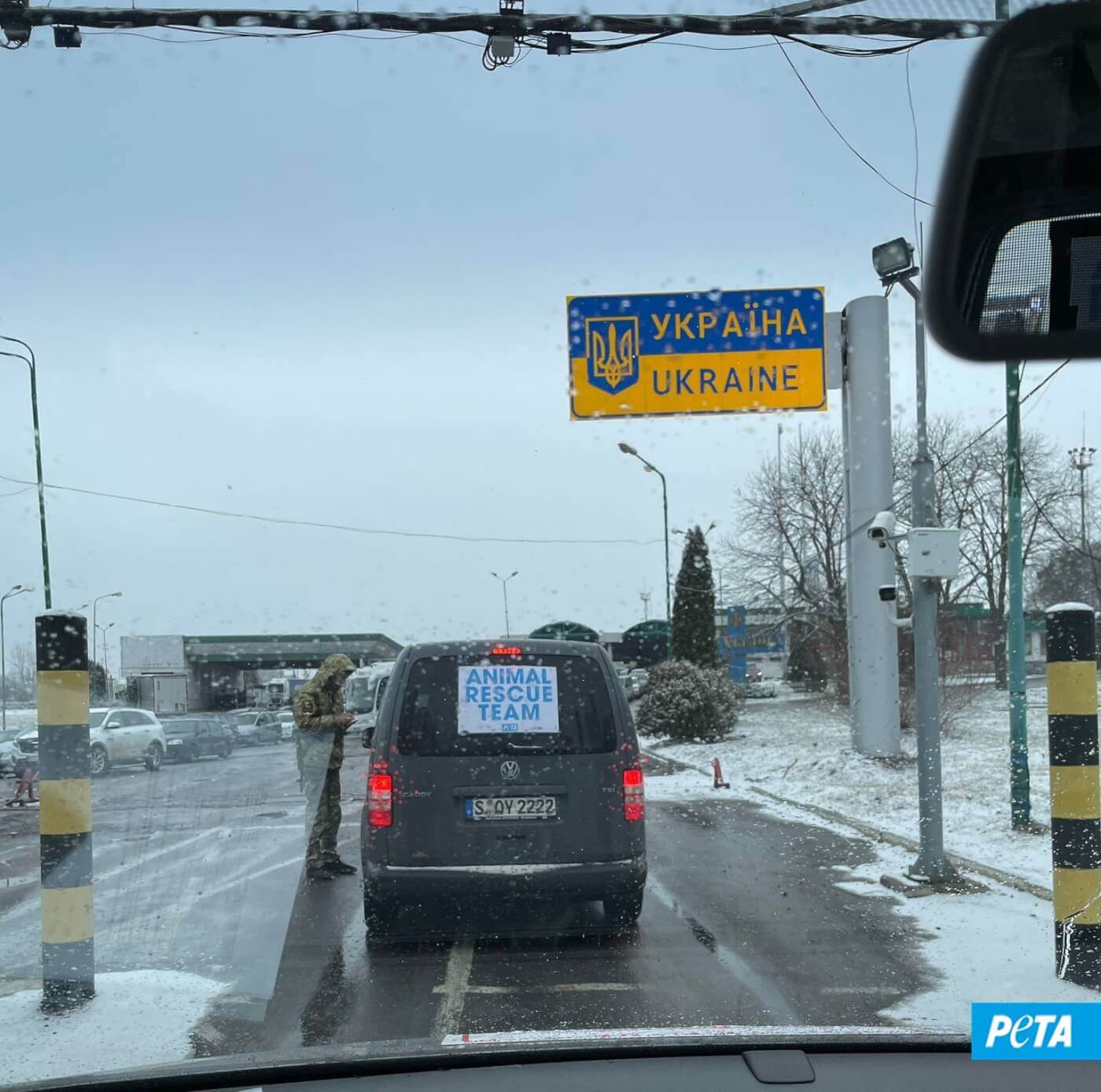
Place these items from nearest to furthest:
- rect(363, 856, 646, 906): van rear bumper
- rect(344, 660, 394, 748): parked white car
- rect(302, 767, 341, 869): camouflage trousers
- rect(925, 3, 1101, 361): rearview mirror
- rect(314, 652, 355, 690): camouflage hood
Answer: rect(925, 3, 1101, 361): rearview mirror < rect(363, 856, 646, 906): van rear bumper < rect(344, 660, 394, 748): parked white car < rect(302, 767, 341, 869): camouflage trousers < rect(314, 652, 355, 690): camouflage hood

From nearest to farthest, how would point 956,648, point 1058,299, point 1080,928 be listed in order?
1. point 1058,299
2. point 1080,928
3. point 956,648

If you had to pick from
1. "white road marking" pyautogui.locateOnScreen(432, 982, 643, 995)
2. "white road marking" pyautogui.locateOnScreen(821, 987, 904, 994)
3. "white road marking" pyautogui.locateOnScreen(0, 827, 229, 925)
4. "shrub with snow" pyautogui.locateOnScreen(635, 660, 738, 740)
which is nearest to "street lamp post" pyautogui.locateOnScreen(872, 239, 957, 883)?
"white road marking" pyautogui.locateOnScreen(821, 987, 904, 994)

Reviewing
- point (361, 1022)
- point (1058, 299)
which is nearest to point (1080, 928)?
point (361, 1022)

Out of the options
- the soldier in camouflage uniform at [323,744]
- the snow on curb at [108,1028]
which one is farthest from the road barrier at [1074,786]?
the soldier in camouflage uniform at [323,744]

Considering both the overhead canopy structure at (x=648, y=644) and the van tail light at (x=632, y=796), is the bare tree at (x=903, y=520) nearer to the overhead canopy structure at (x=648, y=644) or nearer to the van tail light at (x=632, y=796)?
the overhead canopy structure at (x=648, y=644)

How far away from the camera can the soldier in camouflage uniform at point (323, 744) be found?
8305 mm

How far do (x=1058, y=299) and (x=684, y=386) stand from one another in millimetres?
6157

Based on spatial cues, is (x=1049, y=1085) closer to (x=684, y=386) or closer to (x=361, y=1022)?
(x=361, y=1022)

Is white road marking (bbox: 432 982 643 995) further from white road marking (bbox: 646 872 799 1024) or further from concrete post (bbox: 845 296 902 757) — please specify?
concrete post (bbox: 845 296 902 757)

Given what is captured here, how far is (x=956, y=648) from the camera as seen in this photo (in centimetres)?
1641

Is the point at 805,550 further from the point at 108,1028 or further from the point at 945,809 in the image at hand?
the point at 108,1028

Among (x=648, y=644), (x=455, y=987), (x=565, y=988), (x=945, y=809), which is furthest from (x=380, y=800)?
(x=648, y=644)

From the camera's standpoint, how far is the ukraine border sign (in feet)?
26.1

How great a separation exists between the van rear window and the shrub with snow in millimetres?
10084
